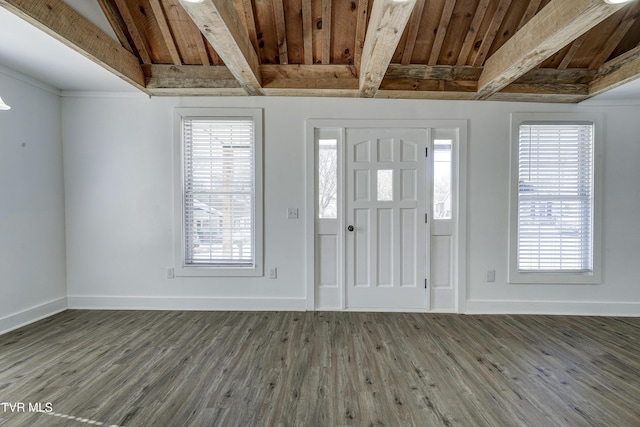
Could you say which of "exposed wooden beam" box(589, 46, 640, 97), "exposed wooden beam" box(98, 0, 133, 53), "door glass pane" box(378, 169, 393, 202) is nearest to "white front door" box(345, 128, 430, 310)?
"door glass pane" box(378, 169, 393, 202)

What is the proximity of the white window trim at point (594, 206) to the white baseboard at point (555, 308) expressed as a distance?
0.25 meters

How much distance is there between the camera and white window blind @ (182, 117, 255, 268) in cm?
329

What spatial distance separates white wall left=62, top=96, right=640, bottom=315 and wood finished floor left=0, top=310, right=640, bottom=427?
0.90 ft

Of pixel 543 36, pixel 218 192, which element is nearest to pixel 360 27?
pixel 543 36

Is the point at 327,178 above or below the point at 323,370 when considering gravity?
above

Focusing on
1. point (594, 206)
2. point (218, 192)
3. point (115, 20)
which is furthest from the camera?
point (218, 192)

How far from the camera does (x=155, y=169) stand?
10.8ft

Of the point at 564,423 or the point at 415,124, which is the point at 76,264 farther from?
the point at 564,423

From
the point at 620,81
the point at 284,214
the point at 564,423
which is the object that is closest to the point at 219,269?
the point at 284,214

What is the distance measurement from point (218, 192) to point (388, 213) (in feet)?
6.52

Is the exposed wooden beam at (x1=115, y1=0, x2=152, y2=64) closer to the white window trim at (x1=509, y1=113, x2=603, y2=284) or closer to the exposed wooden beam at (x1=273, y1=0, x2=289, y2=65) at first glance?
the exposed wooden beam at (x1=273, y1=0, x2=289, y2=65)

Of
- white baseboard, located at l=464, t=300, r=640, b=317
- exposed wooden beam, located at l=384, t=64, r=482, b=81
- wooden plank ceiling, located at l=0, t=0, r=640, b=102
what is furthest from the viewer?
white baseboard, located at l=464, t=300, r=640, b=317

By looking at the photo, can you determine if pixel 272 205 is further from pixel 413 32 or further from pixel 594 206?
pixel 594 206

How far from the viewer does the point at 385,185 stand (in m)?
3.26
